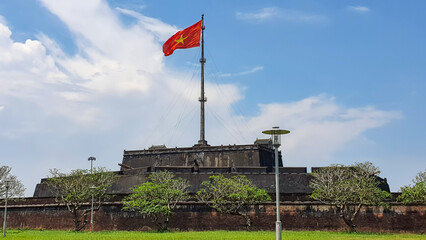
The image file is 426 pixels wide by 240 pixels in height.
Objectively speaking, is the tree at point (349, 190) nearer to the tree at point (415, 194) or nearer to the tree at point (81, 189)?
the tree at point (415, 194)

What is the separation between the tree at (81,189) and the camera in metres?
33.6

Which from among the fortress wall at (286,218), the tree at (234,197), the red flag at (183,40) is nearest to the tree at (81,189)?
the fortress wall at (286,218)

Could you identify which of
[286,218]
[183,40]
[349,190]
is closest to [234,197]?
[286,218]

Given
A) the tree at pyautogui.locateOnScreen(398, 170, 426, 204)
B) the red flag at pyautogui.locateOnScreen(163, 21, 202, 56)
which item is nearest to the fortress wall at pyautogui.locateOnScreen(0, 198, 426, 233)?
the tree at pyautogui.locateOnScreen(398, 170, 426, 204)

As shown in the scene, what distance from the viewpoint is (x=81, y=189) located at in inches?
1329

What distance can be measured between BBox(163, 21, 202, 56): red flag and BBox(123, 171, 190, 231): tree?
41.6 feet

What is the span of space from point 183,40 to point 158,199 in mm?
15336

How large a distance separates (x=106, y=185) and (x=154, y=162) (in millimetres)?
11765

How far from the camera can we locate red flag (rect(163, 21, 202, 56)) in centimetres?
4119

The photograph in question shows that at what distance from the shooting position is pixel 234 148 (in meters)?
43.3

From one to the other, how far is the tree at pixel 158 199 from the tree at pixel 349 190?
8.88 meters

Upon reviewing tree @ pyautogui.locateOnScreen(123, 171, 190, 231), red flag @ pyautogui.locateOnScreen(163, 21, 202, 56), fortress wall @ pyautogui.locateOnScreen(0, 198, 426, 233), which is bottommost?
fortress wall @ pyautogui.locateOnScreen(0, 198, 426, 233)

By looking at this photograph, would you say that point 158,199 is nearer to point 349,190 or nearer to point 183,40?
point 349,190

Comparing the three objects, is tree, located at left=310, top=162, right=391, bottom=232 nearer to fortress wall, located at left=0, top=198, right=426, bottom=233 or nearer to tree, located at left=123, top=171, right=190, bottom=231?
fortress wall, located at left=0, top=198, right=426, bottom=233
